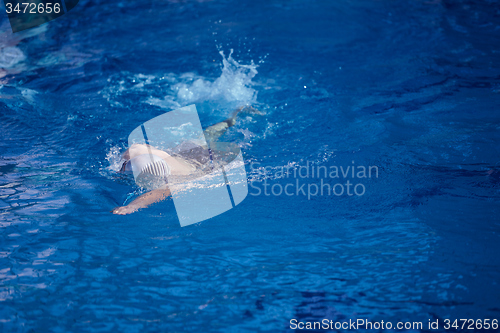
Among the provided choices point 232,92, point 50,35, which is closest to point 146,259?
point 232,92

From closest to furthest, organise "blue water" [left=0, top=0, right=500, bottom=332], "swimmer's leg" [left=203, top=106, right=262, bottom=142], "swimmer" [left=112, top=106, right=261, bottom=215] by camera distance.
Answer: "blue water" [left=0, top=0, right=500, bottom=332] < "swimmer" [left=112, top=106, right=261, bottom=215] < "swimmer's leg" [left=203, top=106, right=262, bottom=142]

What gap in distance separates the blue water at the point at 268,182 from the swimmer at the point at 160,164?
0.14 m

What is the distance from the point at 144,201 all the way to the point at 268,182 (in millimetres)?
1298

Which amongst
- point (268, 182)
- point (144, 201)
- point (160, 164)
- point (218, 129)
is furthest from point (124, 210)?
point (218, 129)

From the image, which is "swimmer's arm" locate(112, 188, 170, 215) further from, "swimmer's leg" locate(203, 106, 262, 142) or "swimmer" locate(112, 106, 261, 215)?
"swimmer's leg" locate(203, 106, 262, 142)

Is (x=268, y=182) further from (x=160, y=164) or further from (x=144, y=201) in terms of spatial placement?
(x=144, y=201)

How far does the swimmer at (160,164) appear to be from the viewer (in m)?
3.37

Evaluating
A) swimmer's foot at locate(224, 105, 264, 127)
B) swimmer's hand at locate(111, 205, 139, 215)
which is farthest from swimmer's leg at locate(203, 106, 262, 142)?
swimmer's hand at locate(111, 205, 139, 215)

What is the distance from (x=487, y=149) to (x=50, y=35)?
8.77 meters

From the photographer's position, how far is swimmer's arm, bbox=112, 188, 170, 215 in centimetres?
322

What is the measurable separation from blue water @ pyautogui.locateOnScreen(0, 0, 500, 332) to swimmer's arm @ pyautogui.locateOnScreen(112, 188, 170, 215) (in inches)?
4.0

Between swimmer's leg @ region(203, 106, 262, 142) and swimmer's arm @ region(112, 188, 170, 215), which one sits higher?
swimmer's leg @ region(203, 106, 262, 142)

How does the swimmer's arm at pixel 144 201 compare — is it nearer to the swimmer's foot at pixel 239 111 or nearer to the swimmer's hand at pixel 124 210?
the swimmer's hand at pixel 124 210

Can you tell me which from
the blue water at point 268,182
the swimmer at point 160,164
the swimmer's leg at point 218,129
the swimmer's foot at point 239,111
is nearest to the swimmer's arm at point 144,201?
the swimmer at point 160,164
